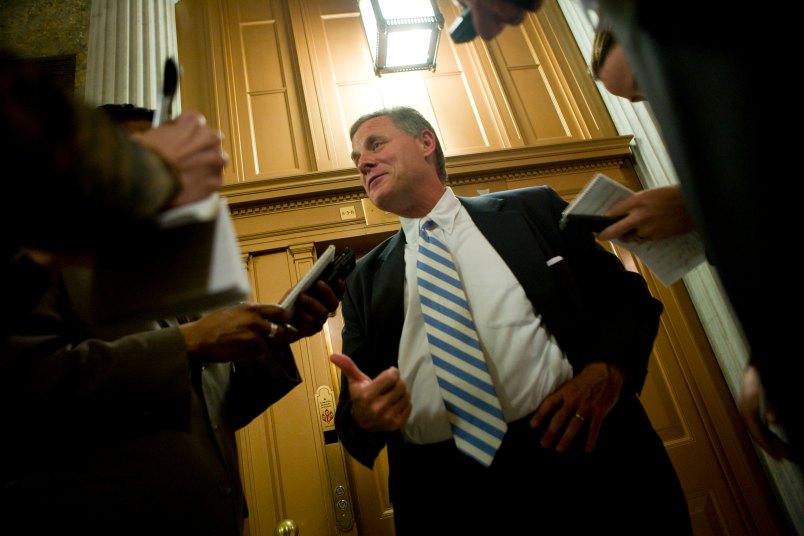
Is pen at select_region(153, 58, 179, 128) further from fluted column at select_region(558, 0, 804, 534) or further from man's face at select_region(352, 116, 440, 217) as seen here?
fluted column at select_region(558, 0, 804, 534)

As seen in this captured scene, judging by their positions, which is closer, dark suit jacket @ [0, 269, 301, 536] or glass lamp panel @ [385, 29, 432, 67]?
dark suit jacket @ [0, 269, 301, 536]

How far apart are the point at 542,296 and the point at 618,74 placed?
2.14 ft

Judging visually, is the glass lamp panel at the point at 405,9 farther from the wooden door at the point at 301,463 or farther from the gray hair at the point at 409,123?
the wooden door at the point at 301,463

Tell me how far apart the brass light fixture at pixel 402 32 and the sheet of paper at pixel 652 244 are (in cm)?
215

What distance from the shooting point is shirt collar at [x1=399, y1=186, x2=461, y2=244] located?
1.39 metres

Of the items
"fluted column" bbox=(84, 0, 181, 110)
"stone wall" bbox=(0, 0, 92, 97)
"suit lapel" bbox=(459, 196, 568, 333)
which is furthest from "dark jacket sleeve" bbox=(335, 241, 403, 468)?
"stone wall" bbox=(0, 0, 92, 97)

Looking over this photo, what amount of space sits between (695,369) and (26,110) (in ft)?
9.87

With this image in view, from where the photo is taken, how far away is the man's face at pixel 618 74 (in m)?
1.20

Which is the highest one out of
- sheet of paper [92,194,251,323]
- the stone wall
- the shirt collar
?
the stone wall

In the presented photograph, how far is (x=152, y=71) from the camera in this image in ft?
8.83

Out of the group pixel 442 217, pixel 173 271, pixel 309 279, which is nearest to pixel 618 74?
pixel 442 217

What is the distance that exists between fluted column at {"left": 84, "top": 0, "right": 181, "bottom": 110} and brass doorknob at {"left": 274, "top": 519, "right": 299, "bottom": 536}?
A: 215 cm

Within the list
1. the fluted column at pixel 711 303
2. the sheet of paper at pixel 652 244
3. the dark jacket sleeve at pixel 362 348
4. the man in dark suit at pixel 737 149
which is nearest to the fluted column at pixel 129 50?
the dark jacket sleeve at pixel 362 348

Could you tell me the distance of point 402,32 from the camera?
2861 millimetres
